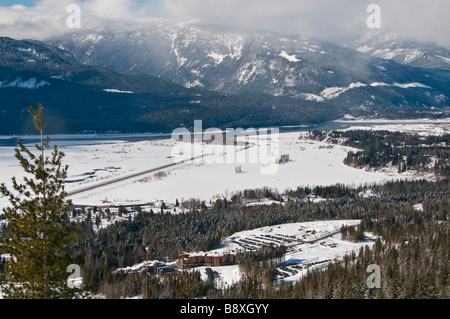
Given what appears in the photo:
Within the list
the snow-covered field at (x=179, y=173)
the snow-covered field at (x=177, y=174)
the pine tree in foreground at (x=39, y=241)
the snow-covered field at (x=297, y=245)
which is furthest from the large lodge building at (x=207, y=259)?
the snow-covered field at (x=177, y=174)

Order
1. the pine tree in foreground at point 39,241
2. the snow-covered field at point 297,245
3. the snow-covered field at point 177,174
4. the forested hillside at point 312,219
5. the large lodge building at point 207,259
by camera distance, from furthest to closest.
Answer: the snow-covered field at point 177,174 → the large lodge building at point 207,259 → the snow-covered field at point 297,245 → the forested hillside at point 312,219 → the pine tree in foreground at point 39,241

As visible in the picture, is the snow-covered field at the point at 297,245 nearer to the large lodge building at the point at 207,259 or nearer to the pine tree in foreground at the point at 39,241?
the large lodge building at the point at 207,259

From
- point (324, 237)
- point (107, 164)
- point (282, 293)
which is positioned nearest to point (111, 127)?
point (107, 164)

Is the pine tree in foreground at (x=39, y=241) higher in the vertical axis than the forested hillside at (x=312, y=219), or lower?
higher

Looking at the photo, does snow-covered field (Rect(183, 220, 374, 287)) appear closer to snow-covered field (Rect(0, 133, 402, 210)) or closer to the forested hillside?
the forested hillside

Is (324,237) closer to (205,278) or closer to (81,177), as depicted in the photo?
(205,278)
